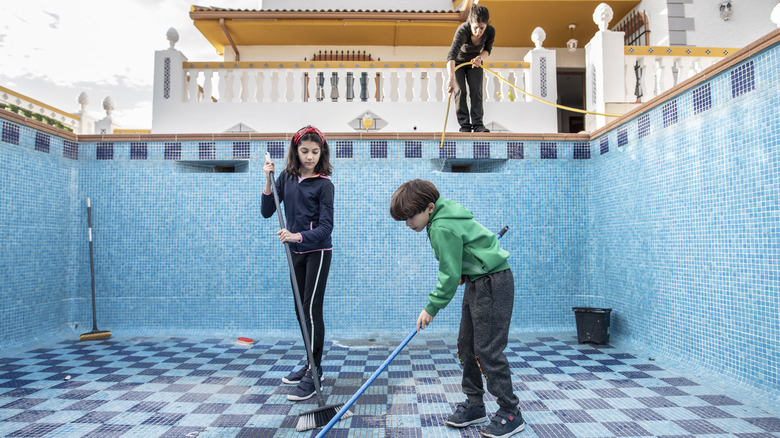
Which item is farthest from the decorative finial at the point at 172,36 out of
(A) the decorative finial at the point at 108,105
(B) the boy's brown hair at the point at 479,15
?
(B) the boy's brown hair at the point at 479,15

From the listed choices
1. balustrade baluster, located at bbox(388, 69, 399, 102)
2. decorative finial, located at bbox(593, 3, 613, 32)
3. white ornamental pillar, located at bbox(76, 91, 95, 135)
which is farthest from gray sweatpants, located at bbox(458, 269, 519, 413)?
white ornamental pillar, located at bbox(76, 91, 95, 135)

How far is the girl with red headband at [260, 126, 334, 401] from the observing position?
2.22m

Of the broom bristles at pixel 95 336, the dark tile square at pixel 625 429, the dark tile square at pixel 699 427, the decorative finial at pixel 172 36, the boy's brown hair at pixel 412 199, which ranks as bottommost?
the dark tile square at pixel 625 429

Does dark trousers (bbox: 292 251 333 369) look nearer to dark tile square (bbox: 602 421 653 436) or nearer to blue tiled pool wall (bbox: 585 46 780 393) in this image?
dark tile square (bbox: 602 421 653 436)

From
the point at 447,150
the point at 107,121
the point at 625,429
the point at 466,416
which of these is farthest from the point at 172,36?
the point at 625,429

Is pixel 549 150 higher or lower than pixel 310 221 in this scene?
higher

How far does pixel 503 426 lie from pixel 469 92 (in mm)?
3340

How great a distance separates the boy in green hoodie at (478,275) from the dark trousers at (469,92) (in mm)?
2604

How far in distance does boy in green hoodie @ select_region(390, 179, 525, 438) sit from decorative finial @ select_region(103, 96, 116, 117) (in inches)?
341

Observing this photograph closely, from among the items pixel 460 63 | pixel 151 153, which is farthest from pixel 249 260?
pixel 460 63

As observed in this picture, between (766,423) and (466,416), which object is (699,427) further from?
(466,416)

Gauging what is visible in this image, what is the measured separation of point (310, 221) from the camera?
229 centimetres

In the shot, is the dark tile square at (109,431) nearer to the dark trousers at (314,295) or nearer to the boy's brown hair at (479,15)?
the dark trousers at (314,295)

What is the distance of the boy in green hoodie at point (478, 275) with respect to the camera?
1699 mm
